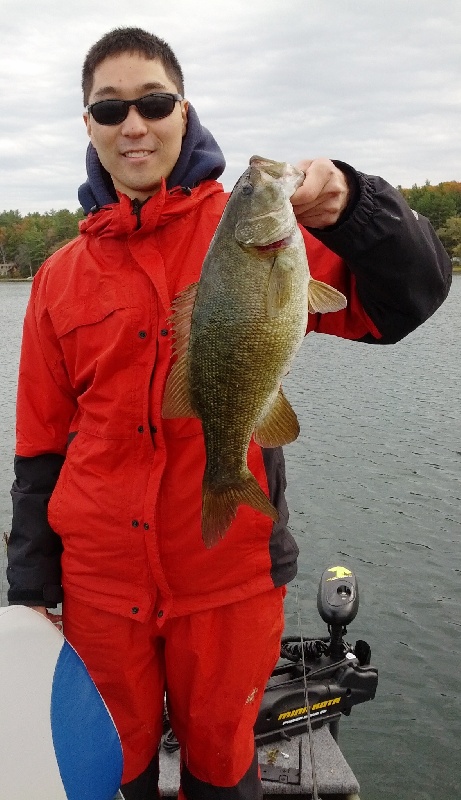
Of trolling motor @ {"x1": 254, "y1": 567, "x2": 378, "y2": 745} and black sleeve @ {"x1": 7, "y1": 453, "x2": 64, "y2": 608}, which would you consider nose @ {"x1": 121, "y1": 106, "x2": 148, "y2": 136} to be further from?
trolling motor @ {"x1": 254, "y1": 567, "x2": 378, "y2": 745}

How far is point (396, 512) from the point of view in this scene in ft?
28.5

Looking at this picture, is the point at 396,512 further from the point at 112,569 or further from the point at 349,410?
the point at 112,569

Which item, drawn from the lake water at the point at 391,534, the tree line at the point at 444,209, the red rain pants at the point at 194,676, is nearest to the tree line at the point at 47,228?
the tree line at the point at 444,209

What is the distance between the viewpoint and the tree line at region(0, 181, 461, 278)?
58781mm

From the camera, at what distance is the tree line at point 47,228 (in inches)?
2314

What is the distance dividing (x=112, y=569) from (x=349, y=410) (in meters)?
10.8

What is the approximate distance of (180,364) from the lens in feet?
6.74

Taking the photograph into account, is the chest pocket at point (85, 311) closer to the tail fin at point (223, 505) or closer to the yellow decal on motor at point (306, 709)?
the tail fin at point (223, 505)

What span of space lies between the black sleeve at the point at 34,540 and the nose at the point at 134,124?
1.21m

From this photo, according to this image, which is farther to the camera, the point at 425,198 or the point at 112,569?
the point at 425,198

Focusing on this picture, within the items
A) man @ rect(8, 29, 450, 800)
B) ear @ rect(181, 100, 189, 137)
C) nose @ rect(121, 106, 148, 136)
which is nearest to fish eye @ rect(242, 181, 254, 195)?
man @ rect(8, 29, 450, 800)

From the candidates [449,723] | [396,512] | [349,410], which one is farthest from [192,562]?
[349,410]

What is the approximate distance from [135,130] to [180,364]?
0.83m

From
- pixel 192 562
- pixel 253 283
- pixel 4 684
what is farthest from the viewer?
pixel 192 562
